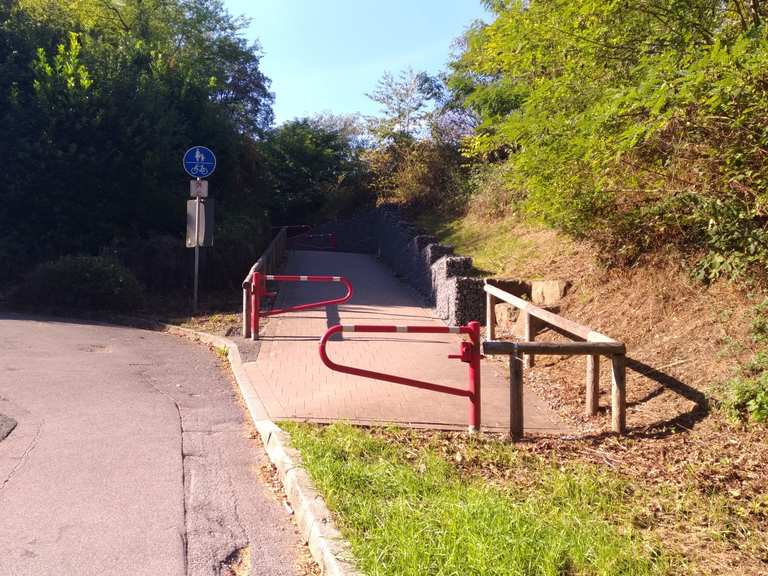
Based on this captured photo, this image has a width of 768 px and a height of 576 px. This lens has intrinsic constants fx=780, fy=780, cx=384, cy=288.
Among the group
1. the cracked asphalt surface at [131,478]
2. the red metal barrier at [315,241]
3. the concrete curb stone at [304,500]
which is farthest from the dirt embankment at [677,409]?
the red metal barrier at [315,241]

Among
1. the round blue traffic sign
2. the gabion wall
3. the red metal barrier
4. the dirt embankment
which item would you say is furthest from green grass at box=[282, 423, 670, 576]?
the red metal barrier

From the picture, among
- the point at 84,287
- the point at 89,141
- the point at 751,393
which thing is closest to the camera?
the point at 751,393

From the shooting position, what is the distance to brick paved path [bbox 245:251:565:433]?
7.60 meters

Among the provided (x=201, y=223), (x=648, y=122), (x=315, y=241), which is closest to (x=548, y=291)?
(x=648, y=122)

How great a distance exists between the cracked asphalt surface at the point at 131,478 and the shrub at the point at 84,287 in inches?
219

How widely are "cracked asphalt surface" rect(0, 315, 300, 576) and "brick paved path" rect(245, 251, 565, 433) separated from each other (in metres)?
0.67

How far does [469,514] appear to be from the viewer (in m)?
4.57

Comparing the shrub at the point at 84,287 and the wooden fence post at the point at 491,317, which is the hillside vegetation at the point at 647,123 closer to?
the wooden fence post at the point at 491,317

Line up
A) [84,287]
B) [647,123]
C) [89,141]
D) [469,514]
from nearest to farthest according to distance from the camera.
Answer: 1. [469,514]
2. [647,123]
3. [84,287]
4. [89,141]

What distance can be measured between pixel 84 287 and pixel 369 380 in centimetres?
876

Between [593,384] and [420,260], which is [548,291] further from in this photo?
[420,260]

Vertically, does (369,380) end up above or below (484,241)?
below

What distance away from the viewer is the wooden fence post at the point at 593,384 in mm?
7617

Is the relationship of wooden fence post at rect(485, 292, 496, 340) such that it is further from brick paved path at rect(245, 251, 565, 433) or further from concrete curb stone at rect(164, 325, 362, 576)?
concrete curb stone at rect(164, 325, 362, 576)
